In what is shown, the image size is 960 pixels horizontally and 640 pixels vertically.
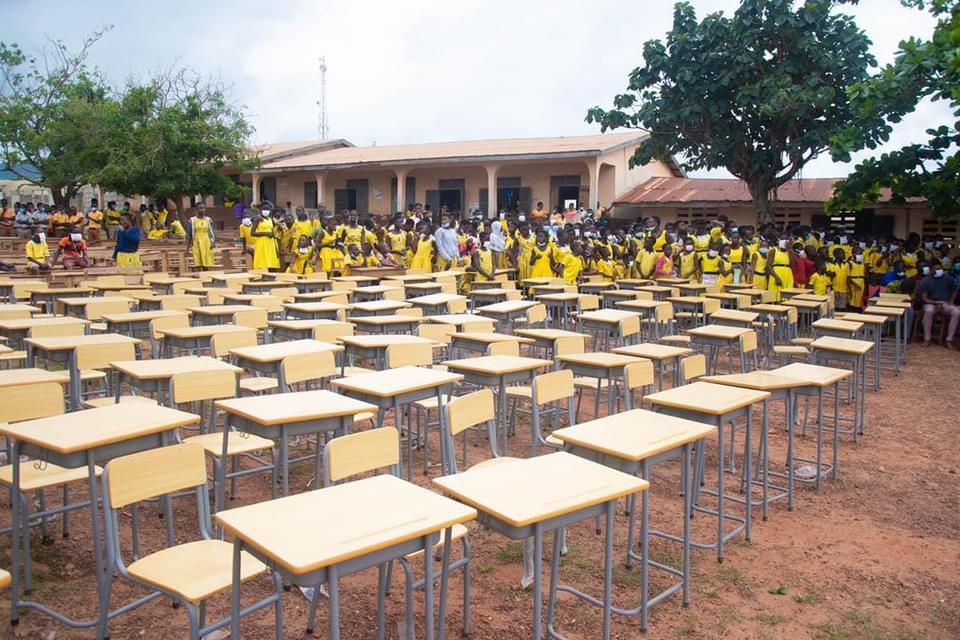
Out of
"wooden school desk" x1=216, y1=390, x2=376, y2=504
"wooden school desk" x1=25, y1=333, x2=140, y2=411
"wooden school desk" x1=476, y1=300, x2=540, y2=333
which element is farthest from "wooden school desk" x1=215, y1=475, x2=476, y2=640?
"wooden school desk" x1=476, y1=300, x2=540, y2=333

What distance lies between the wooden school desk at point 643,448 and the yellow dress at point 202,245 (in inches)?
454

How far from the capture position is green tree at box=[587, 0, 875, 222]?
15602 mm

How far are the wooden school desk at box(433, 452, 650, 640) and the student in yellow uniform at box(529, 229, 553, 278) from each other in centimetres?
1057

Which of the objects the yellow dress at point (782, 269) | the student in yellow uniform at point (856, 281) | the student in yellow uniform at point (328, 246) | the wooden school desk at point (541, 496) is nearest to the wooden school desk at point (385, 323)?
the wooden school desk at point (541, 496)

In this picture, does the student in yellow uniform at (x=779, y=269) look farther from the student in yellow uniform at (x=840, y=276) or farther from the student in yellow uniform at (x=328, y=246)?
the student in yellow uniform at (x=328, y=246)

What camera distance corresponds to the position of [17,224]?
65.6ft

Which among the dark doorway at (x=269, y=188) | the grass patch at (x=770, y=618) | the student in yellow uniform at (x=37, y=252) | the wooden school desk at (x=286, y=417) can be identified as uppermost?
the dark doorway at (x=269, y=188)

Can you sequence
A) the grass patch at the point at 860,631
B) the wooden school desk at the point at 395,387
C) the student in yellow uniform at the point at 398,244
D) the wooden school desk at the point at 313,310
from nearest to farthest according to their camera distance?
1. the grass patch at the point at 860,631
2. the wooden school desk at the point at 395,387
3. the wooden school desk at the point at 313,310
4. the student in yellow uniform at the point at 398,244

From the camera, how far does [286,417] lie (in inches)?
143

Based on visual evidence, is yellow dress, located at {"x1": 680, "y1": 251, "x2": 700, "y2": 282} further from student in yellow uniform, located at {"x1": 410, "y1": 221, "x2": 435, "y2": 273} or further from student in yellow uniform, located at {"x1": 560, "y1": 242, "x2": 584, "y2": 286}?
student in yellow uniform, located at {"x1": 410, "y1": 221, "x2": 435, "y2": 273}

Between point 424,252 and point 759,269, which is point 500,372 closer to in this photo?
point 759,269

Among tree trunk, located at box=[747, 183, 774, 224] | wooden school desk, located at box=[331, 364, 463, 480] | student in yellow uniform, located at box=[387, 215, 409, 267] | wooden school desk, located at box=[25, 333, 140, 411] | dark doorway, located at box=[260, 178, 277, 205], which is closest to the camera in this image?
wooden school desk, located at box=[331, 364, 463, 480]

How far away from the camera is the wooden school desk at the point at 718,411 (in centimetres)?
417

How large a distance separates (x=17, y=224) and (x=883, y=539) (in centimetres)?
2143
